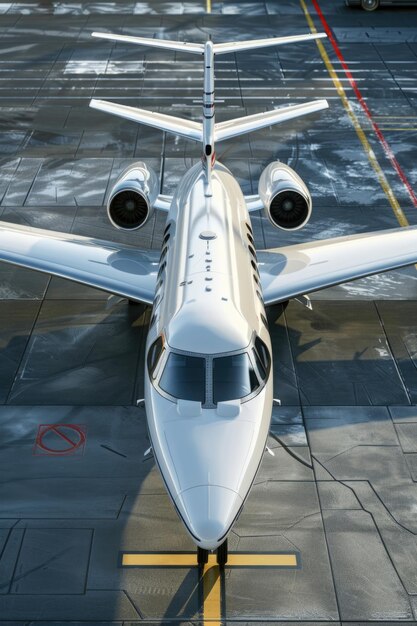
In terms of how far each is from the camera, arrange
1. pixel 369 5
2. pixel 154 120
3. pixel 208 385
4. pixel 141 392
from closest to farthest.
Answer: pixel 208 385 < pixel 141 392 < pixel 154 120 < pixel 369 5

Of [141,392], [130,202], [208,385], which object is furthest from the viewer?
[130,202]

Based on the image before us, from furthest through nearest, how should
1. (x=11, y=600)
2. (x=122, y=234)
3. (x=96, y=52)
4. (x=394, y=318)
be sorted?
(x=96, y=52) → (x=122, y=234) → (x=394, y=318) → (x=11, y=600)

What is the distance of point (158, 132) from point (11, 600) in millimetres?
20538

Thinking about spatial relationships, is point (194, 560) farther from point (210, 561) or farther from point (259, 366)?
point (259, 366)

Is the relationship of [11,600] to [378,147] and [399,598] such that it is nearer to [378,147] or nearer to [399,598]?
[399,598]

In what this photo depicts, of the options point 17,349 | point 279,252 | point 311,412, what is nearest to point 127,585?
point 311,412

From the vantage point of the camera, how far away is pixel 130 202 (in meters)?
20.2

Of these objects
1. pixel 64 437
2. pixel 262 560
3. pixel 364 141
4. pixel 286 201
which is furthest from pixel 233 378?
pixel 364 141

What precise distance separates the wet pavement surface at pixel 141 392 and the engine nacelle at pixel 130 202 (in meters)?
2.21

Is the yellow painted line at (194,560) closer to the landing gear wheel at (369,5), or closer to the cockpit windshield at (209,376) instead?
the cockpit windshield at (209,376)

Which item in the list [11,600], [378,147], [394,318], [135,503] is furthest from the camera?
[378,147]

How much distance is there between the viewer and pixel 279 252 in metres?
20.6

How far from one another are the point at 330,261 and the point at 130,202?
15.9ft

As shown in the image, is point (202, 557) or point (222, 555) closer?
point (222, 555)
